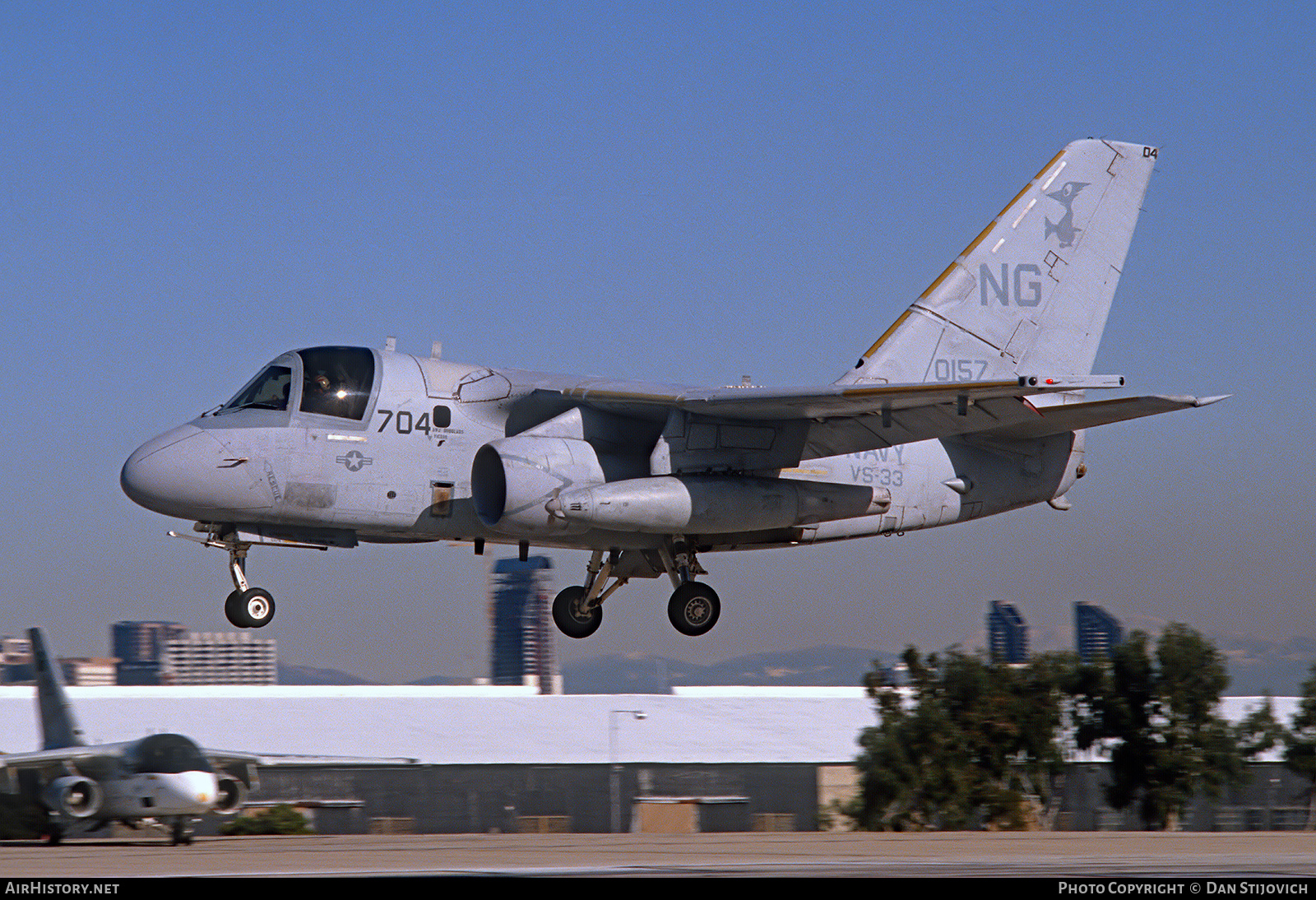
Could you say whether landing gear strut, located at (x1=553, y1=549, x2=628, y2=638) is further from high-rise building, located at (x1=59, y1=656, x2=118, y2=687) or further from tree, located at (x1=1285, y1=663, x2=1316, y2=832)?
high-rise building, located at (x1=59, y1=656, x2=118, y2=687)

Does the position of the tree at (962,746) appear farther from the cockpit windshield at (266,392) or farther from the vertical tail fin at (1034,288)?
the cockpit windshield at (266,392)

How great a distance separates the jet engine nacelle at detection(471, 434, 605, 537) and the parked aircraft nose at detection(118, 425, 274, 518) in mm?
2718

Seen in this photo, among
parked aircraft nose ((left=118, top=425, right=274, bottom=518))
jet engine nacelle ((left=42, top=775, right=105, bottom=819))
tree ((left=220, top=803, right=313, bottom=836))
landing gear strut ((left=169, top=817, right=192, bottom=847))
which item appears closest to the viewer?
parked aircraft nose ((left=118, top=425, right=274, bottom=518))

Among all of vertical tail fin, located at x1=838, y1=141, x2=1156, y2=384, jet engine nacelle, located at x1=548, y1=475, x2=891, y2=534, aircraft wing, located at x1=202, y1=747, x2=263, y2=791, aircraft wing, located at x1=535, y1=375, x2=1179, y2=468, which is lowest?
aircraft wing, located at x1=202, y1=747, x2=263, y2=791

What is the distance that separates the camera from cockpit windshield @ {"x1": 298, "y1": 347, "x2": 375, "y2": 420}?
18.9 metres

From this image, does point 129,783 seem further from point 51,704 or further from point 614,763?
point 614,763

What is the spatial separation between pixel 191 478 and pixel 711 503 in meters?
Result: 6.49

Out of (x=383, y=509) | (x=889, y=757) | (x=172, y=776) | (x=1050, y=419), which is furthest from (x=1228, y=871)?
(x=889, y=757)

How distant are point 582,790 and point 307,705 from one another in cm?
989

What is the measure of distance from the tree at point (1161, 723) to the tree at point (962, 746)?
172 cm

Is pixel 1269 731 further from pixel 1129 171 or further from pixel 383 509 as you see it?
pixel 383 509

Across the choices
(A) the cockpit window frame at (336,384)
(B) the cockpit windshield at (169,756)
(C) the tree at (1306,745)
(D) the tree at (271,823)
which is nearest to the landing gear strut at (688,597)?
(A) the cockpit window frame at (336,384)

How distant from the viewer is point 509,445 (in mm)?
18875

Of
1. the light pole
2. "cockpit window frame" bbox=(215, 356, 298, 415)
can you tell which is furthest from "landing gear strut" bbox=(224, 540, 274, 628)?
the light pole
